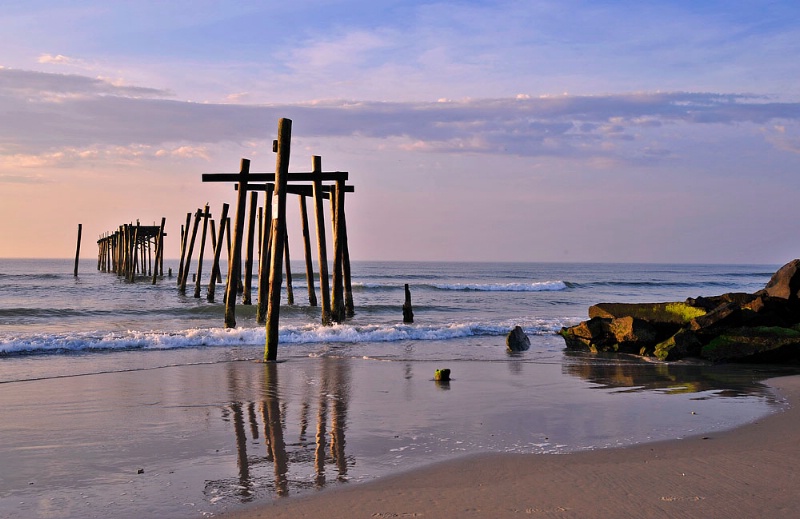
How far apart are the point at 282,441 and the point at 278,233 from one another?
672 cm

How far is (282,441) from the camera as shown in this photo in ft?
20.7

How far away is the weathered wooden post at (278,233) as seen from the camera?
12.5m

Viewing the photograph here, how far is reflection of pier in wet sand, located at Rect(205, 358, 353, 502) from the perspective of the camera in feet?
16.3

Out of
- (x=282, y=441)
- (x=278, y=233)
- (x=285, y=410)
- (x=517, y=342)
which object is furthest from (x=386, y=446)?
(x=517, y=342)

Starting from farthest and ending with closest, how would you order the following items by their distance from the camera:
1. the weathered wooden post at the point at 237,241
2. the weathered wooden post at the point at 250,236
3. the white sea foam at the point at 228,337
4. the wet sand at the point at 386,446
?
1. the weathered wooden post at the point at 250,236
2. the weathered wooden post at the point at 237,241
3. the white sea foam at the point at 228,337
4. the wet sand at the point at 386,446

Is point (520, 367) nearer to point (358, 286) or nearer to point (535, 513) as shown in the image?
point (535, 513)

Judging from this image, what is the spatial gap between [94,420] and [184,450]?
1.86m

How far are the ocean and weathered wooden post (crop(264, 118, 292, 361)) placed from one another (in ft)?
2.41

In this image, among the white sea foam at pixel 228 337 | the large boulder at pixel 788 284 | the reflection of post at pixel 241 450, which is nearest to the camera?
the reflection of post at pixel 241 450

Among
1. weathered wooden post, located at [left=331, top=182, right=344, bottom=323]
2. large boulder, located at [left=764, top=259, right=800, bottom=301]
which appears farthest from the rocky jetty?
weathered wooden post, located at [left=331, top=182, right=344, bottom=323]

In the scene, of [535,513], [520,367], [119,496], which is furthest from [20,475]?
[520,367]

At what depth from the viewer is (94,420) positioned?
7.36m

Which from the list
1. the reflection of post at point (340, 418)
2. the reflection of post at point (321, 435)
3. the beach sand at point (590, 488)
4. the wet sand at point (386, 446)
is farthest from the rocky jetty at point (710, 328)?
the beach sand at point (590, 488)

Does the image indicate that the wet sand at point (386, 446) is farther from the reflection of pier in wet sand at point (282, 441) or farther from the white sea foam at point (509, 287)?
the white sea foam at point (509, 287)
